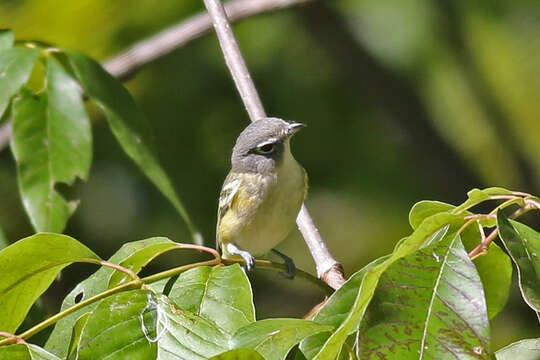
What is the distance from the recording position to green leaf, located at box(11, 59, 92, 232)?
2.50 m

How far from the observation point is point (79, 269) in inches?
181

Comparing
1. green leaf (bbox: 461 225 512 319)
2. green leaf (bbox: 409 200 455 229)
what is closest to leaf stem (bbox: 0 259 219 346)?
green leaf (bbox: 409 200 455 229)

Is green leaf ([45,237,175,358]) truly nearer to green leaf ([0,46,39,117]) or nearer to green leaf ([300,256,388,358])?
green leaf ([300,256,388,358])

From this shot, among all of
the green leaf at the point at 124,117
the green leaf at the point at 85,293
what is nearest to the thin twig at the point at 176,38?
the green leaf at the point at 124,117

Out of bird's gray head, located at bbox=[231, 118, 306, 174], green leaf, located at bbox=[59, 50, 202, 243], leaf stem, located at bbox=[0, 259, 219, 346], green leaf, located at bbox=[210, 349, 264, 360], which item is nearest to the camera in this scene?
green leaf, located at bbox=[210, 349, 264, 360]

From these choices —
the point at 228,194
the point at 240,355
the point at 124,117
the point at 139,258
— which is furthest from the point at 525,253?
the point at 228,194

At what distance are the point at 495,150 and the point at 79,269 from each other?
246cm

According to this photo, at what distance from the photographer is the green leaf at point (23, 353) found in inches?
58.1

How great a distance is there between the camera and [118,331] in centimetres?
147

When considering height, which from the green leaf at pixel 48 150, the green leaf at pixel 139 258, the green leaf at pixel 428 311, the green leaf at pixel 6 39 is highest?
the green leaf at pixel 6 39

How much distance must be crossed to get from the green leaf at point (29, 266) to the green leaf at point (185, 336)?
0.23 meters

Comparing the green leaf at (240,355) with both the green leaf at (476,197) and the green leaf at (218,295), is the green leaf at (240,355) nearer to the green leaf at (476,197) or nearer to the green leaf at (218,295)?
the green leaf at (218,295)

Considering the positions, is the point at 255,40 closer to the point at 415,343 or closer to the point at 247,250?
the point at 247,250

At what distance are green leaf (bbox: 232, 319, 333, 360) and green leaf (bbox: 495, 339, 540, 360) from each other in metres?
0.44
